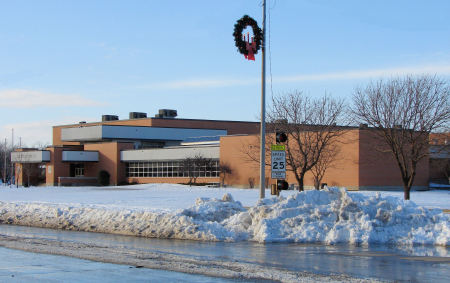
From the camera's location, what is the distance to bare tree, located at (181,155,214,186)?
63.0 meters

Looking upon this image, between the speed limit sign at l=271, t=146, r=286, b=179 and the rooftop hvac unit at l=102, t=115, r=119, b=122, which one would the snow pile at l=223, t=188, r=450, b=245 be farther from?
the rooftop hvac unit at l=102, t=115, r=119, b=122

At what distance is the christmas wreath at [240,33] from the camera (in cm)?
2175

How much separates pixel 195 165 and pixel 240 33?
1649 inches

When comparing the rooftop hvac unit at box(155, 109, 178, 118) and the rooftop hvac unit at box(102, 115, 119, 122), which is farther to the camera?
the rooftop hvac unit at box(102, 115, 119, 122)

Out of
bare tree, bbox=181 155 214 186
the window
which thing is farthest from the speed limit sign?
the window

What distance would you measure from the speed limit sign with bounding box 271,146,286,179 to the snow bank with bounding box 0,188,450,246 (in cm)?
123

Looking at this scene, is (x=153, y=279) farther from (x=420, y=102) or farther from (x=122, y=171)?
(x=122, y=171)

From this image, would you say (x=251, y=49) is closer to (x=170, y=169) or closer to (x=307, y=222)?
(x=307, y=222)

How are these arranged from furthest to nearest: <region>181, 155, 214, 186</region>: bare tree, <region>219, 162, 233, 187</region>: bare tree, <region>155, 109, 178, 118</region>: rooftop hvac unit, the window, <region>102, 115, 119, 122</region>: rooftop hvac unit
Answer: <region>102, 115, 119, 122</region>: rooftop hvac unit
<region>155, 109, 178, 118</region>: rooftop hvac unit
the window
<region>181, 155, 214, 186</region>: bare tree
<region>219, 162, 233, 187</region>: bare tree

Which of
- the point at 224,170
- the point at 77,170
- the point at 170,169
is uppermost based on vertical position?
the point at 224,170

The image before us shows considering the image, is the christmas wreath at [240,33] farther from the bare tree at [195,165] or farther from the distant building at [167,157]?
the bare tree at [195,165]

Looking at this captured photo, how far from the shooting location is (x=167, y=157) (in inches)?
2660

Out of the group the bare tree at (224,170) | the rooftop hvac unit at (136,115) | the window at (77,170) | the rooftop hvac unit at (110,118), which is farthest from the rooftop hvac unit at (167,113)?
the bare tree at (224,170)

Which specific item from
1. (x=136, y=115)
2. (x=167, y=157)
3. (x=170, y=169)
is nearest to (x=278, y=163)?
(x=167, y=157)
